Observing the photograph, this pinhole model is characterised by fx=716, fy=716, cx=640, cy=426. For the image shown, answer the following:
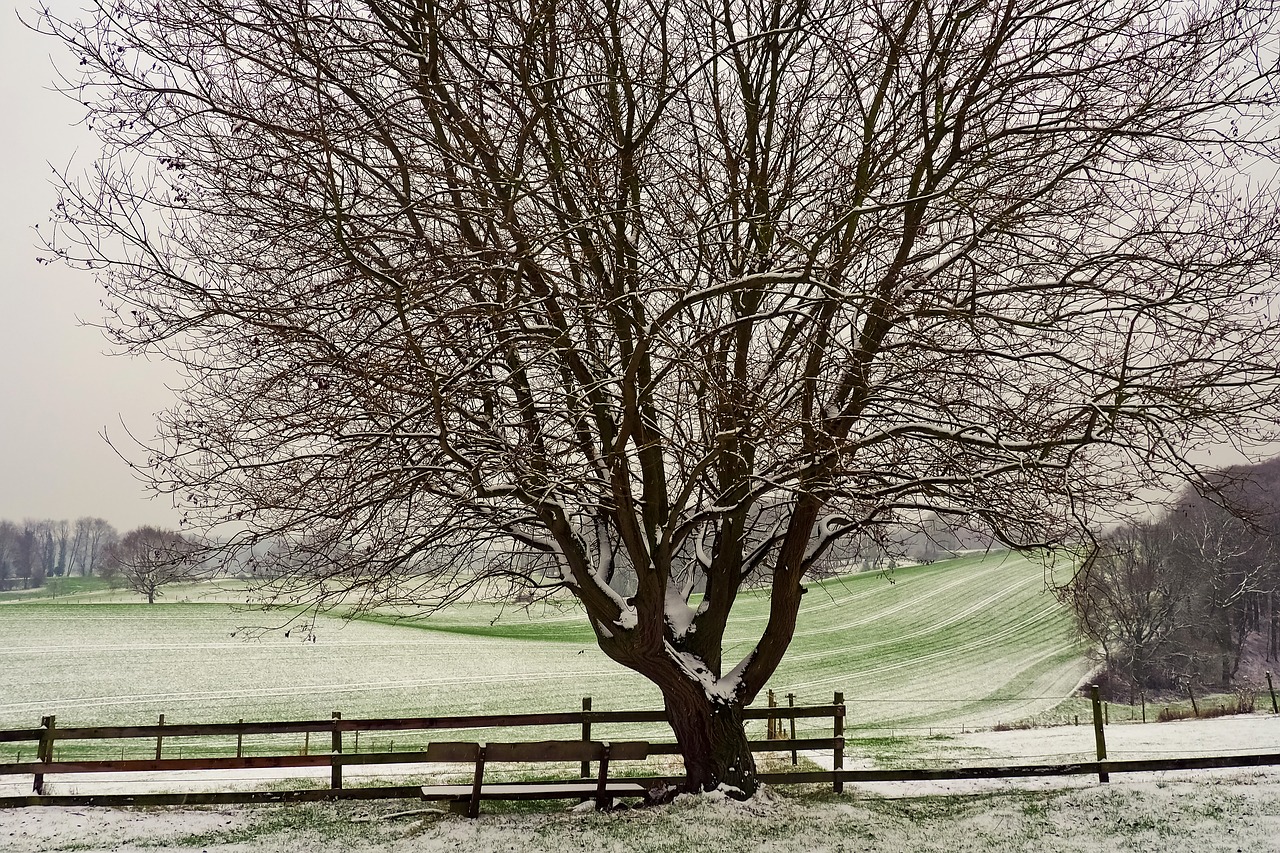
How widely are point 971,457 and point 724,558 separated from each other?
2.95 meters

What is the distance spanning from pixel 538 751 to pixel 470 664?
19310 millimetres

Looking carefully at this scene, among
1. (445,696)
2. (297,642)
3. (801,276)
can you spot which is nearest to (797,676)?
(445,696)

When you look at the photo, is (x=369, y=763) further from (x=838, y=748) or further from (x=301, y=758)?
(x=838, y=748)

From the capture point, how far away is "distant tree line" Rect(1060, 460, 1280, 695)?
23.0 meters

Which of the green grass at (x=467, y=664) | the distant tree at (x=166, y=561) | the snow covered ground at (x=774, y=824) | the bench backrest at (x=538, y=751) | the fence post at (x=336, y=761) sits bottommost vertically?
the green grass at (x=467, y=664)

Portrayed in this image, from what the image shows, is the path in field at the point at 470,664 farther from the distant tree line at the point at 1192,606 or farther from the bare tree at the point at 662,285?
the bare tree at the point at 662,285

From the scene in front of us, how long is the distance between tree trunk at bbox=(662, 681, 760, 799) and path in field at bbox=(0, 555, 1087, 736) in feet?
33.1

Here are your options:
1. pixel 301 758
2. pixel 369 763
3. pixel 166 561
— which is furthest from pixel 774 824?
pixel 166 561

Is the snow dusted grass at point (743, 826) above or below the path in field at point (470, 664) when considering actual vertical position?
above

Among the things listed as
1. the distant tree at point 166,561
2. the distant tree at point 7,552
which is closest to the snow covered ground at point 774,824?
the distant tree at point 166,561

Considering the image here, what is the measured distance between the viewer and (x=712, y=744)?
7883 mm

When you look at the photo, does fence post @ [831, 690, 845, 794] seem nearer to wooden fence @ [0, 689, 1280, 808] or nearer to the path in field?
wooden fence @ [0, 689, 1280, 808]

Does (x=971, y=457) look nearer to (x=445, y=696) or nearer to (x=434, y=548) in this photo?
(x=434, y=548)

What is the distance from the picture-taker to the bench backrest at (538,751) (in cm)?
748
